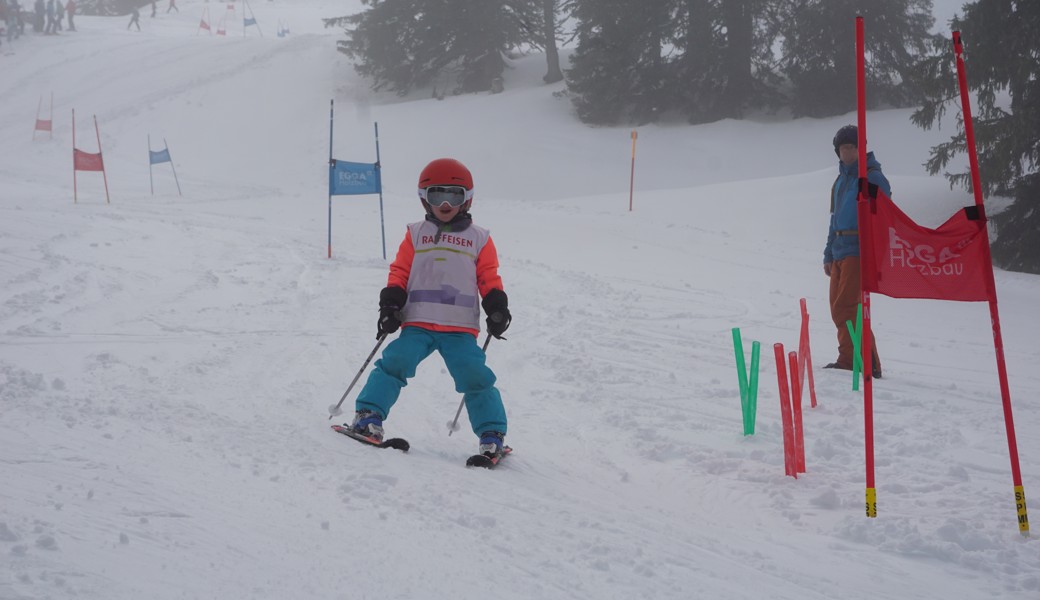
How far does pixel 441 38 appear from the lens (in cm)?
3084

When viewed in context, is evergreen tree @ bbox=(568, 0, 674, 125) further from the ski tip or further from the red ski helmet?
the ski tip

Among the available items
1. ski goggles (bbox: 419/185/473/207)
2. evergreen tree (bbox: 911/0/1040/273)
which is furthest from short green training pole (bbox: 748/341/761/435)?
evergreen tree (bbox: 911/0/1040/273)

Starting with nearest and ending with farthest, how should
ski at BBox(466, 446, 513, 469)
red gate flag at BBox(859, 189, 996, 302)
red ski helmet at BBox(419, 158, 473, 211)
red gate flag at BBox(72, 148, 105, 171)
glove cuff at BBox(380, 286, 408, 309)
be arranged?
red gate flag at BBox(859, 189, 996, 302) < ski at BBox(466, 446, 513, 469) < glove cuff at BBox(380, 286, 408, 309) < red ski helmet at BBox(419, 158, 473, 211) < red gate flag at BBox(72, 148, 105, 171)

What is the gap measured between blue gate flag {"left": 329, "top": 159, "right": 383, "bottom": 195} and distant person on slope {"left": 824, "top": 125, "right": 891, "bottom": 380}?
22.1 feet

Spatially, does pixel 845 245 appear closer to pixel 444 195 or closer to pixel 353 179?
pixel 444 195

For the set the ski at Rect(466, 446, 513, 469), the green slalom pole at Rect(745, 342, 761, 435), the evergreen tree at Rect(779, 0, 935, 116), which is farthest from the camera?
the evergreen tree at Rect(779, 0, 935, 116)

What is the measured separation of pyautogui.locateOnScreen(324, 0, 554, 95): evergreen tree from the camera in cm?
2989

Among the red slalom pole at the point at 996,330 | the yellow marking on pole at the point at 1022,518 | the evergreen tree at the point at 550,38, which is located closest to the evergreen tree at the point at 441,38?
the evergreen tree at the point at 550,38

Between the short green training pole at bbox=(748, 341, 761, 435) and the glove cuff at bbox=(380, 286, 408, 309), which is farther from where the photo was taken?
the short green training pole at bbox=(748, 341, 761, 435)

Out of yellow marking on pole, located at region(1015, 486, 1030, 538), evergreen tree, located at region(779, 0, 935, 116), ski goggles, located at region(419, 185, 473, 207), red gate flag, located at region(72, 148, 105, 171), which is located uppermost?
evergreen tree, located at region(779, 0, 935, 116)

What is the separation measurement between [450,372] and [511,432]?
89cm

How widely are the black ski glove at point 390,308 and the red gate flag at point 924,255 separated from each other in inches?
87.8

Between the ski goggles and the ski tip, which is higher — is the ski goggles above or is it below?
above

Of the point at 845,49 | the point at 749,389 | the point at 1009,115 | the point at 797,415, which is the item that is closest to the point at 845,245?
the point at 749,389
